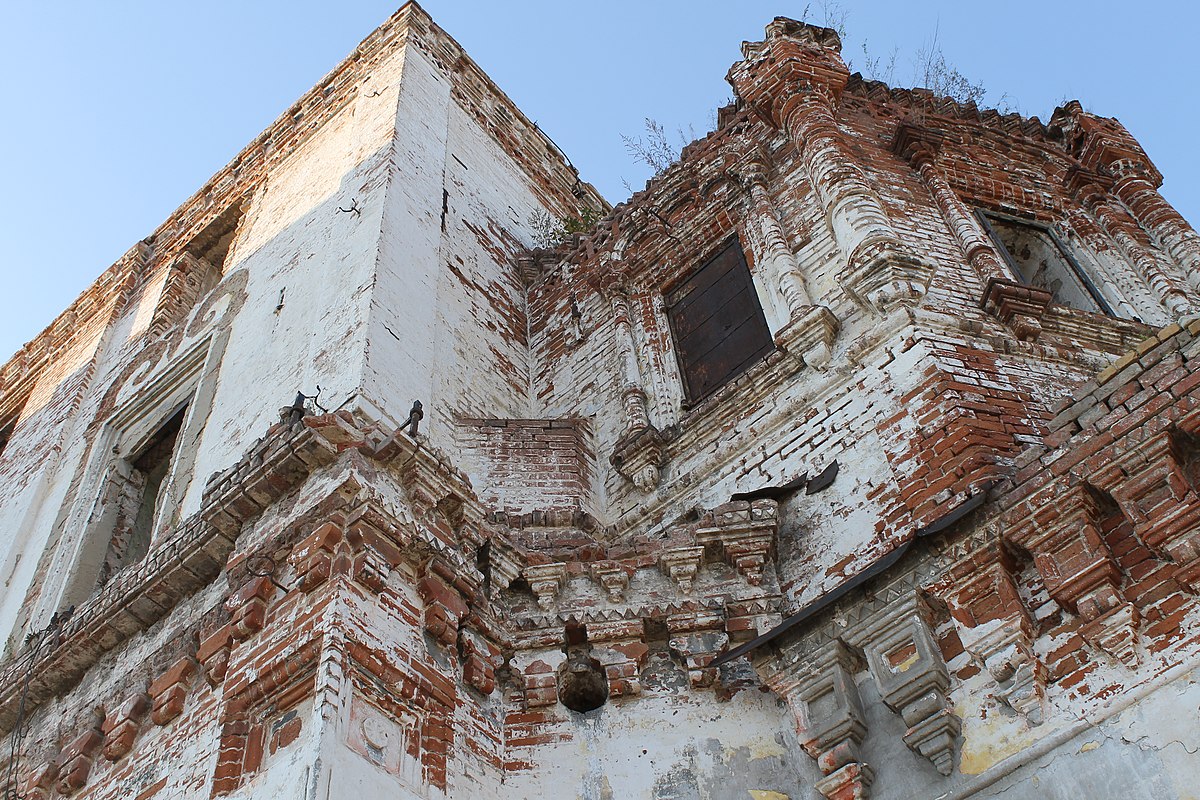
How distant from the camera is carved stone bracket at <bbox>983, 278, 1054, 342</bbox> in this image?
8008 mm

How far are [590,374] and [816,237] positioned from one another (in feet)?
8.05

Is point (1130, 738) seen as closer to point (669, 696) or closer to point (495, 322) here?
point (669, 696)

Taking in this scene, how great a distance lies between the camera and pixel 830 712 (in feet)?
18.7

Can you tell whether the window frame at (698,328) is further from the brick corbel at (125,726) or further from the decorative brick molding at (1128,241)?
the brick corbel at (125,726)

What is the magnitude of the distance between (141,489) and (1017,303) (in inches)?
331

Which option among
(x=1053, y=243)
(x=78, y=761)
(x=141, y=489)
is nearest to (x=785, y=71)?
(x=1053, y=243)

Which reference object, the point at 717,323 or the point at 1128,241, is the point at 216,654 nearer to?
the point at 717,323

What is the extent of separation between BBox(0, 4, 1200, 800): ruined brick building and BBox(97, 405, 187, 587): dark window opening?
4 centimetres

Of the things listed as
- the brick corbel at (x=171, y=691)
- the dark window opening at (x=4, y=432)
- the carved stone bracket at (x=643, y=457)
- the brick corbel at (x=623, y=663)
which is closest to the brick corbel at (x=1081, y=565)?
the brick corbel at (x=623, y=663)

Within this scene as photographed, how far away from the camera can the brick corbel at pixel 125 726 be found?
6.48 metres

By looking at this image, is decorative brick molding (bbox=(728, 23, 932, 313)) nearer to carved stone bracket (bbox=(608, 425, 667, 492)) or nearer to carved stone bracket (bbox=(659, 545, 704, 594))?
carved stone bracket (bbox=(608, 425, 667, 492))

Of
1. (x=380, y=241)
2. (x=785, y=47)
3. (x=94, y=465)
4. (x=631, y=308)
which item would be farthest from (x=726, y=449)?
(x=94, y=465)

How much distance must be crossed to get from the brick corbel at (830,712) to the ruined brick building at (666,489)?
23 mm

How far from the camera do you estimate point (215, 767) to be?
5.46m
